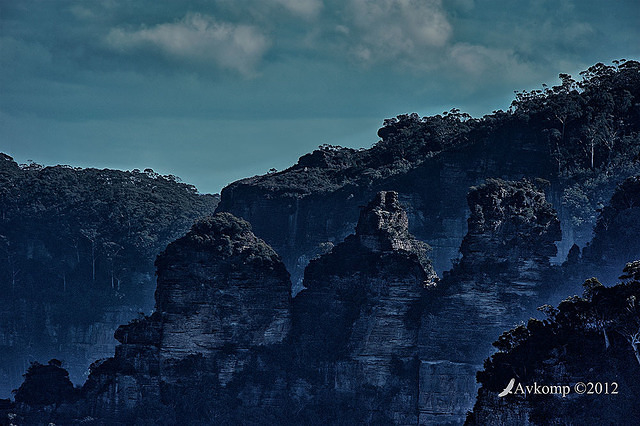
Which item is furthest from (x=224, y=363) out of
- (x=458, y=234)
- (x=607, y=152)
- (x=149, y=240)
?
(x=149, y=240)

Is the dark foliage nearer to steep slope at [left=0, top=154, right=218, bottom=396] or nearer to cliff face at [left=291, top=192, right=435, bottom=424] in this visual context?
cliff face at [left=291, top=192, right=435, bottom=424]

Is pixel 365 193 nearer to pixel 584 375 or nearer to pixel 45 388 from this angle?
pixel 45 388

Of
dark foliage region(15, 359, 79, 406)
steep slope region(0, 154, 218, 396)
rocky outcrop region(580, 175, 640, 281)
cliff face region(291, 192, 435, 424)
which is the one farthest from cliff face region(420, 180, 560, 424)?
steep slope region(0, 154, 218, 396)

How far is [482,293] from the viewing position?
11769cm

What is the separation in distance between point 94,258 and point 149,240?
5.10 m

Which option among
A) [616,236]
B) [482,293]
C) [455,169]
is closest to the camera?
[616,236]

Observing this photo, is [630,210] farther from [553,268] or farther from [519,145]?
[519,145]

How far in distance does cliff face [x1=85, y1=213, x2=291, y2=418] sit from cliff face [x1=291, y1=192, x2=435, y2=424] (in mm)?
3803

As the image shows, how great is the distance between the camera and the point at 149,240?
165 metres

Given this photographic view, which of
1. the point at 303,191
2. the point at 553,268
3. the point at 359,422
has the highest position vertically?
the point at 303,191

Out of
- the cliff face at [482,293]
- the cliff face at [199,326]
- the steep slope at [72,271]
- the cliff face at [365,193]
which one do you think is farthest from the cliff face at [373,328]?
the steep slope at [72,271]

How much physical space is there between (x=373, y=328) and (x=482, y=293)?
293 inches

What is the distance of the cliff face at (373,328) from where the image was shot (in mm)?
119125

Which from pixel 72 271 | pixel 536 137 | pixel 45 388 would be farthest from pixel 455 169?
pixel 72 271
